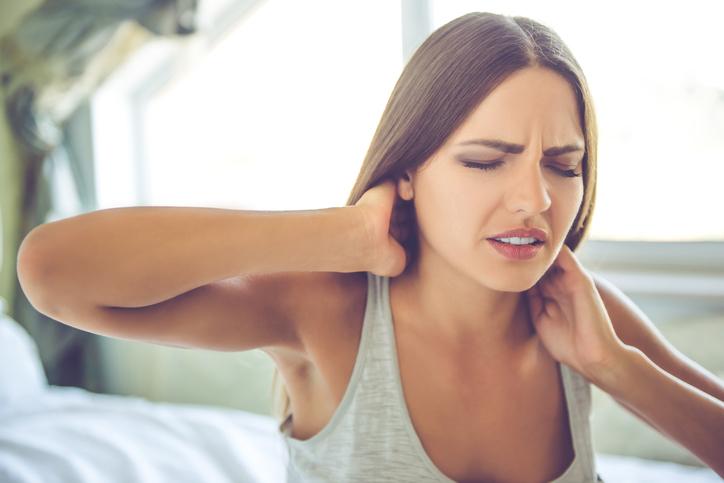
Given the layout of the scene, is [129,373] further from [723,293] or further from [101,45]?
[723,293]

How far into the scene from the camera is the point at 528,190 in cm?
87

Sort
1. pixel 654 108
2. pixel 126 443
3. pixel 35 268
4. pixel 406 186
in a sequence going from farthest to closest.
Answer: pixel 654 108, pixel 126 443, pixel 406 186, pixel 35 268

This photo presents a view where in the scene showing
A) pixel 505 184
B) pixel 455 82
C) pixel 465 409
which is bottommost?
pixel 465 409

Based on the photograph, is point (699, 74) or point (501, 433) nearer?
point (501, 433)

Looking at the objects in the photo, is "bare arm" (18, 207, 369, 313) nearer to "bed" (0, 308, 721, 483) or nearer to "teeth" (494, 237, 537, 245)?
"teeth" (494, 237, 537, 245)

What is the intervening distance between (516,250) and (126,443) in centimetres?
106

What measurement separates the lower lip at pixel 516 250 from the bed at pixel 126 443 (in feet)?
2.28

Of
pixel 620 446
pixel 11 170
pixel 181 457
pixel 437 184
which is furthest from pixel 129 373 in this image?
pixel 437 184

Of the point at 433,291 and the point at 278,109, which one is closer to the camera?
the point at 433,291

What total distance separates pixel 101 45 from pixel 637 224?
5.44ft

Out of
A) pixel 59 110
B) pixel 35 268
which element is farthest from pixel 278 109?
pixel 35 268

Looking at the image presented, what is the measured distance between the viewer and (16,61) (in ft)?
6.85

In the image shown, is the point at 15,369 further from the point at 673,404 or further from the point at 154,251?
the point at 673,404

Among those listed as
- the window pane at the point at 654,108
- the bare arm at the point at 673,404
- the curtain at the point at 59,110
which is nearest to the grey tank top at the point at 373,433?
the bare arm at the point at 673,404
